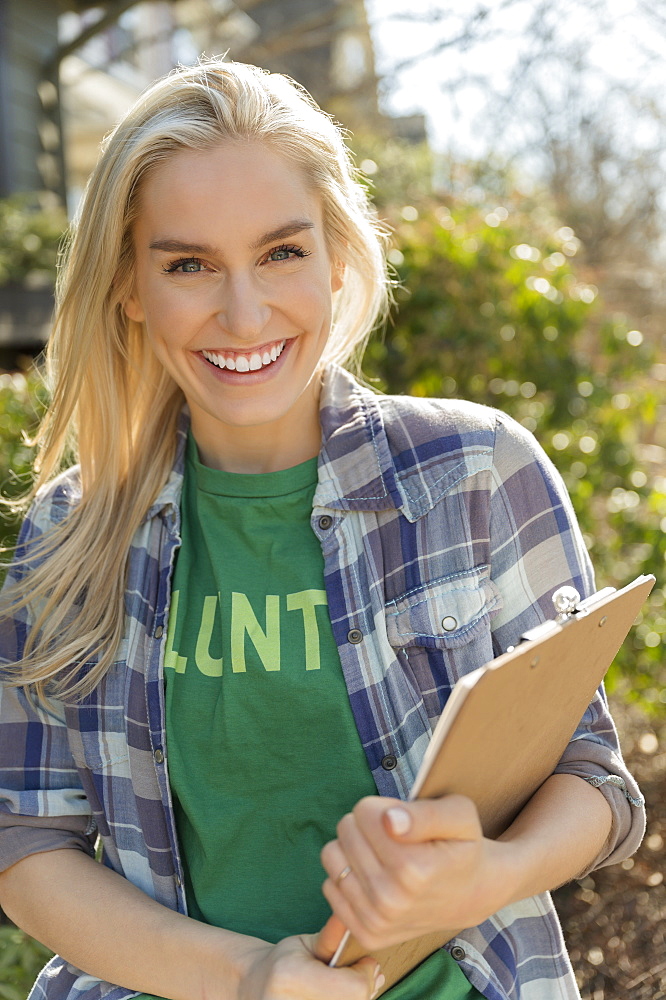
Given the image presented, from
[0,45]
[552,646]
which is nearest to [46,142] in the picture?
[0,45]

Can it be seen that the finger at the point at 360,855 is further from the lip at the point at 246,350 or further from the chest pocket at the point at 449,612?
the lip at the point at 246,350

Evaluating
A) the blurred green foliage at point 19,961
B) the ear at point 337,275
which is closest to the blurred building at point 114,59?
the ear at point 337,275

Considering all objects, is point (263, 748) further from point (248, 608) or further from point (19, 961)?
point (19, 961)

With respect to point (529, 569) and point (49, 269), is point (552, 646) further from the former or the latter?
point (49, 269)

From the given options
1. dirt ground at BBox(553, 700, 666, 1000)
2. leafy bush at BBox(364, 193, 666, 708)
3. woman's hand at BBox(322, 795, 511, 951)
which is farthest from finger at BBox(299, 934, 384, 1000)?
leafy bush at BBox(364, 193, 666, 708)

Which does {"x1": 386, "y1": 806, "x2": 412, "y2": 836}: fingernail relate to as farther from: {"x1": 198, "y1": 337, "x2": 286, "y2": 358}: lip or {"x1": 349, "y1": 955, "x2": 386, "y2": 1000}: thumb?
{"x1": 198, "y1": 337, "x2": 286, "y2": 358}: lip

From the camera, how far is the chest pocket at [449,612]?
5.23ft

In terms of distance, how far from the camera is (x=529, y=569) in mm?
1600

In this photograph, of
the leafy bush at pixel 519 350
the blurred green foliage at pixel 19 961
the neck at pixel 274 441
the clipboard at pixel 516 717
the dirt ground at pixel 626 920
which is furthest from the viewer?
the leafy bush at pixel 519 350

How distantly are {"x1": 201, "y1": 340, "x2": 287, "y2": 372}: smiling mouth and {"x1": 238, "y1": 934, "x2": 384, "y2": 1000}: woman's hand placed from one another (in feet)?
3.01

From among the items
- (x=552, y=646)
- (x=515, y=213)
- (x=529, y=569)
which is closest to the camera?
(x=552, y=646)

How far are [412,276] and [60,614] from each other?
2049mm

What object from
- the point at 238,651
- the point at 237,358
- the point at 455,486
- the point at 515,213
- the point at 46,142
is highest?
the point at 46,142

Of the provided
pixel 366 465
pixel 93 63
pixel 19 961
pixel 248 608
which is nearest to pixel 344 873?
pixel 248 608
